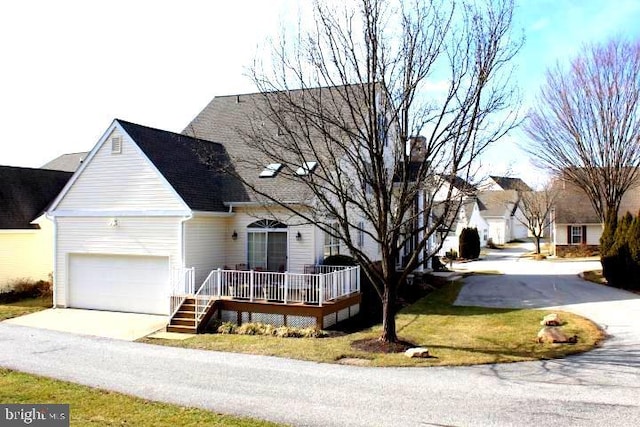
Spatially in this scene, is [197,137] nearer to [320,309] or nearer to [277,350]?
[320,309]

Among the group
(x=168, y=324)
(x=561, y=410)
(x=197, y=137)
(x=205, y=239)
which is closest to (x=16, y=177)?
(x=197, y=137)

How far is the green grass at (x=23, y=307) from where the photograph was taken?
18281mm

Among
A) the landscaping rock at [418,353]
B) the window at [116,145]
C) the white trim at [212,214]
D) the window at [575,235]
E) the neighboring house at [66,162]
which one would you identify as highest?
the neighboring house at [66,162]

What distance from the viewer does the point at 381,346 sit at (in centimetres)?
1263

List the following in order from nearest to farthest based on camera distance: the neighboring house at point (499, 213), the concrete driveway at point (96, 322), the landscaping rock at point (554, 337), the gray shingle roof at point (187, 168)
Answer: the landscaping rock at point (554, 337)
the concrete driveway at point (96, 322)
the gray shingle roof at point (187, 168)
the neighboring house at point (499, 213)

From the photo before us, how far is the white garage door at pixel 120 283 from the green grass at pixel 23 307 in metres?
1.34

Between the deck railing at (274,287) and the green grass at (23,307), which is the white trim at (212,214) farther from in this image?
the green grass at (23,307)

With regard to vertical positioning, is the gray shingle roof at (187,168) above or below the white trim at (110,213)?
above

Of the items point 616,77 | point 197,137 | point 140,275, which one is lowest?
point 140,275

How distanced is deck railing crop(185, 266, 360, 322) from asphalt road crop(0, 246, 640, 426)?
11.1 feet

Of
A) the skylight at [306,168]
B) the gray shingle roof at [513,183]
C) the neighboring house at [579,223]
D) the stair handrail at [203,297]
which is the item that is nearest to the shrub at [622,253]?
the gray shingle roof at [513,183]

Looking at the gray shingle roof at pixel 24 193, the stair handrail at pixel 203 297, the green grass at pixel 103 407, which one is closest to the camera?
the green grass at pixel 103 407

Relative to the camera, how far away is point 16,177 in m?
25.5

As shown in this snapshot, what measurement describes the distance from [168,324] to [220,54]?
8.09 m
